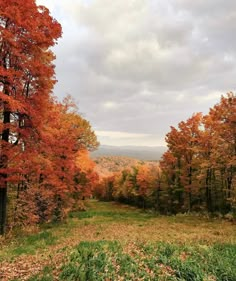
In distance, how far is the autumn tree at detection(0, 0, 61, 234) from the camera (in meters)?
12.6

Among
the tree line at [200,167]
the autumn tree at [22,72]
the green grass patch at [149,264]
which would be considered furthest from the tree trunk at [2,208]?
the tree line at [200,167]

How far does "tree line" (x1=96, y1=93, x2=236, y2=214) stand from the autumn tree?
1717 centimetres

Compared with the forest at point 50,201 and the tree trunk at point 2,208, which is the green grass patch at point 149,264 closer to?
the forest at point 50,201

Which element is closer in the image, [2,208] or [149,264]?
[149,264]

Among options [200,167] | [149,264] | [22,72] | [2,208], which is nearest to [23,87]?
[22,72]

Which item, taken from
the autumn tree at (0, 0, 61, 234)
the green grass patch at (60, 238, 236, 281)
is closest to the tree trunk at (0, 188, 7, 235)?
the autumn tree at (0, 0, 61, 234)

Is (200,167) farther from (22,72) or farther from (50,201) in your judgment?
(22,72)

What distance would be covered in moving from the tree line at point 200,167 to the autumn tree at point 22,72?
1717cm

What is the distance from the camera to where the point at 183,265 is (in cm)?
873

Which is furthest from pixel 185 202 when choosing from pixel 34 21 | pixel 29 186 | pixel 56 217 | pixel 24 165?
pixel 34 21

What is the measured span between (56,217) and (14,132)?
12.9 metres

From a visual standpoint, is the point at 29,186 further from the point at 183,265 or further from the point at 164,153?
the point at 164,153

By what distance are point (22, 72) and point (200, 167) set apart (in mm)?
25511

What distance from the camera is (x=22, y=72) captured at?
43.3 ft
